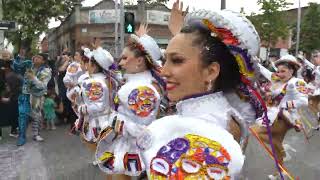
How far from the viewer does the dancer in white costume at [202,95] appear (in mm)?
1619

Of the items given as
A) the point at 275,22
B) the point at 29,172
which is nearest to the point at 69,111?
the point at 29,172

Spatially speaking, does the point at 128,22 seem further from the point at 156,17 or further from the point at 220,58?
the point at 156,17

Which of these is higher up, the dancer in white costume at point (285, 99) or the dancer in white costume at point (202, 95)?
the dancer in white costume at point (202, 95)

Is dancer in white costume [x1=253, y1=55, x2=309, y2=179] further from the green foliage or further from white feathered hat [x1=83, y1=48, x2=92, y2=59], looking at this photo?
the green foliage

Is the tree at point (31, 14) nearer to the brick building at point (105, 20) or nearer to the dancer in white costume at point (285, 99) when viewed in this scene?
the brick building at point (105, 20)

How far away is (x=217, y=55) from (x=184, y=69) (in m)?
0.15

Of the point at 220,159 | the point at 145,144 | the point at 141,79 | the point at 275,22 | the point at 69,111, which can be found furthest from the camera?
the point at 275,22

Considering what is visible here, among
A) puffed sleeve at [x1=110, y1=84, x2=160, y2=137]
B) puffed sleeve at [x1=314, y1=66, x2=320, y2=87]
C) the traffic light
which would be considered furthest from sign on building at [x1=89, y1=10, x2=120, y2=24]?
puffed sleeve at [x1=110, y1=84, x2=160, y2=137]

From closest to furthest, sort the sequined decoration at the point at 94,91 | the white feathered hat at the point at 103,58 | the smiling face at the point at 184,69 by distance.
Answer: the smiling face at the point at 184,69, the sequined decoration at the point at 94,91, the white feathered hat at the point at 103,58

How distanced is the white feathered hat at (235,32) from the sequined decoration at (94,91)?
3556 mm

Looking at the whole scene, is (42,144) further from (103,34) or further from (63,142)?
(103,34)

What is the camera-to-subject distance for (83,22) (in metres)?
34.8

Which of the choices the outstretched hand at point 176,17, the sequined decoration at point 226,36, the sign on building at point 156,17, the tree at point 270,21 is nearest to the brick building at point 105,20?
the sign on building at point 156,17

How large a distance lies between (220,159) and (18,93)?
795cm
